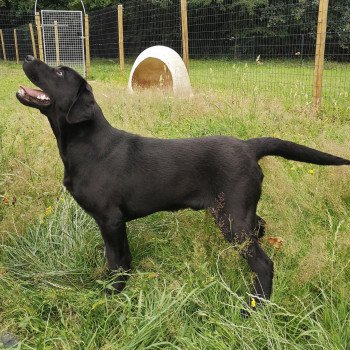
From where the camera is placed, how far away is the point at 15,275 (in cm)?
279

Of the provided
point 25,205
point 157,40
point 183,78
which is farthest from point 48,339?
point 157,40

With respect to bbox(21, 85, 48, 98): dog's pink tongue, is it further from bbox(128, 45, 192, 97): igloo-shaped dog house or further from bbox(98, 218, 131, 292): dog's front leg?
bbox(128, 45, 192, 97): igloo-shaped dog house

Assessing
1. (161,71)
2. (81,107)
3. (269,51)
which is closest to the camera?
(81,107)

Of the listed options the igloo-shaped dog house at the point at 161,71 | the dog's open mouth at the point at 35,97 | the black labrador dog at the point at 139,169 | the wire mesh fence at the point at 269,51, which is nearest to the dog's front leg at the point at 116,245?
the black labrador dog at the point at 139,169

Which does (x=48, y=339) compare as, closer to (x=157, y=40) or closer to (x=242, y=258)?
(x=242, y=258)

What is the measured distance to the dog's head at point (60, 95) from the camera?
2604mm

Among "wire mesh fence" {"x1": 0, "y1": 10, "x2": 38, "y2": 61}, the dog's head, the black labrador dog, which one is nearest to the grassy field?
the black labrador dog

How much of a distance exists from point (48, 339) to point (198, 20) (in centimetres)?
1145

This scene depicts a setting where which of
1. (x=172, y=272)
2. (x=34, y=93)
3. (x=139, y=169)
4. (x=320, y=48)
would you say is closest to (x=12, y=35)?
(x=320, y=48)

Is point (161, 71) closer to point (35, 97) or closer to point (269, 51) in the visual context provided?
point (269, 51)

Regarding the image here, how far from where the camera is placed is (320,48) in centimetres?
635

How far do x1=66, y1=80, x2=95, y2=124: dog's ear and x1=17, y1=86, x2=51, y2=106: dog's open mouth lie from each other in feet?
0.71

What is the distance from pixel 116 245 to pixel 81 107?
0.87 meters

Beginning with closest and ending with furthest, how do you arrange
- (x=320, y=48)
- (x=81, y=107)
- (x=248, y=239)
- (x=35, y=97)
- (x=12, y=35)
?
(x=248, y=239), (x=81, y=107), (x=35, y=97), (x=320, y=48), (x=12, y=35)
